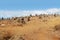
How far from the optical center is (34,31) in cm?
3366

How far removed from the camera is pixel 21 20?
42.5m

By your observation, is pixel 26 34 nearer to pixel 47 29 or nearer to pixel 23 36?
pixel 23 36

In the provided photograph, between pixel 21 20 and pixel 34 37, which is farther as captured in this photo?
pixel 21 20

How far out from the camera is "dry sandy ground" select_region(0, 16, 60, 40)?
104 feet

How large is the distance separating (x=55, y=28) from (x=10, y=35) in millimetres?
Answer: 7434

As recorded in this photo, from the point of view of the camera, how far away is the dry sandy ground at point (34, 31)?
31.8 m

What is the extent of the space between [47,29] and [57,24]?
2714 mm

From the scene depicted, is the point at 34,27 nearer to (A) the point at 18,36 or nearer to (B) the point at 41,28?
(B) the point at 41,28

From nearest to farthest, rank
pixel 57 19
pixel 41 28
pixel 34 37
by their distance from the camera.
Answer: pixel 34 37, pixel 41 28, pixel 57 19

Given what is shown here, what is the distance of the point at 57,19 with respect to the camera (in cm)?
3903

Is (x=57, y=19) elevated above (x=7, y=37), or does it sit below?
above

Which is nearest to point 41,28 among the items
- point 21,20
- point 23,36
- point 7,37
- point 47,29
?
point 47,29

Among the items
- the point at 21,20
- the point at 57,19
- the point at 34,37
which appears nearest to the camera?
the point at 34,37

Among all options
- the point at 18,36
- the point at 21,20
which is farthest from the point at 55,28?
the point at 21,20
